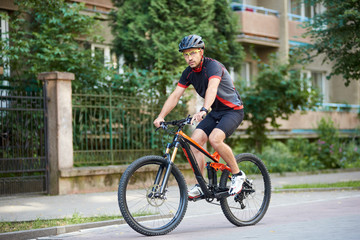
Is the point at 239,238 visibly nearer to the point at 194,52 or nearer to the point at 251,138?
the point at 194,52

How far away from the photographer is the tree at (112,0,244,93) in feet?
52.7

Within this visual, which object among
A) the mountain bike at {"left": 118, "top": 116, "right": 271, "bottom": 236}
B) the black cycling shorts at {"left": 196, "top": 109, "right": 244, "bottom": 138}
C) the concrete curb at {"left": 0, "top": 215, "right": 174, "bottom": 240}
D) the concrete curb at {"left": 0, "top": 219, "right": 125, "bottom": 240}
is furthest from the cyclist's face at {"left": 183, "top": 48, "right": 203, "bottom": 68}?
the concrete curb at {"left": 0, "top": 219, "right": 125, "bottom": 240}

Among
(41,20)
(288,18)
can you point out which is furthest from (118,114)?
(288,18)

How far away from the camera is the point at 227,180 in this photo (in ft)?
23.7

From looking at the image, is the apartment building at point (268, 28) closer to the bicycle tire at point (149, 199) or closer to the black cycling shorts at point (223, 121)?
the black cycling shorts at point (223, 121)

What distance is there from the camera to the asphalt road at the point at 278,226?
6.39 m

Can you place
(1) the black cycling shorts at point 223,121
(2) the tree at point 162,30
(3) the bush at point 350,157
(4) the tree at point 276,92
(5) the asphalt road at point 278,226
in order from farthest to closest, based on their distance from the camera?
(3) the bush at point 350,157 → (4) the tree at point 276,92 → (2) the tree at point 162,30 → (1) the black cycling shorts at point 223,121 → (5) the asphalt road at point 278,226

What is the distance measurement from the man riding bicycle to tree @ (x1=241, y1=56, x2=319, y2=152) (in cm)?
1061

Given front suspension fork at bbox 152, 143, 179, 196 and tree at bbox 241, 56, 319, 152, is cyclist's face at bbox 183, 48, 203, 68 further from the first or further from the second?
tree at bbox 241, 56, 319, 152

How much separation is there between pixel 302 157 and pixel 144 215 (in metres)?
14.9

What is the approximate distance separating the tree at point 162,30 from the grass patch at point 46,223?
7.77 metres

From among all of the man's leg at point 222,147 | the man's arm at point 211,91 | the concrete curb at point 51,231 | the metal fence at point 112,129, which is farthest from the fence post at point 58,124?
the man's arm at point 211,91

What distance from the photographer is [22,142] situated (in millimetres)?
11570

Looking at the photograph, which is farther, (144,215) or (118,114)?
(118,114)
